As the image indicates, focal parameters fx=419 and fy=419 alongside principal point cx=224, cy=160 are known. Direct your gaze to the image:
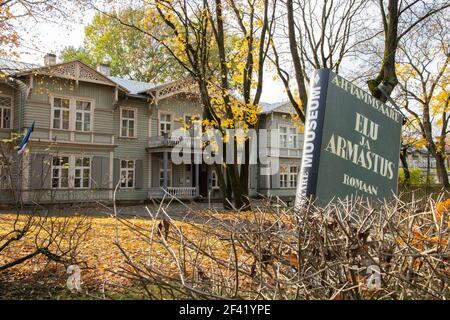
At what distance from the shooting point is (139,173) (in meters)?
28.2

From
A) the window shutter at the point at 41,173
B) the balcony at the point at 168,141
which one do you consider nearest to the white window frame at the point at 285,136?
the balcony at the point at 168,141

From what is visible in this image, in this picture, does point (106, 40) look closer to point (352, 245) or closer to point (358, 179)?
point (358, 179)

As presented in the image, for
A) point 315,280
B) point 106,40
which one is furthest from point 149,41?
point 106,40

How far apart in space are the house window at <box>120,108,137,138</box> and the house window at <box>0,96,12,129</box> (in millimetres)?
6649

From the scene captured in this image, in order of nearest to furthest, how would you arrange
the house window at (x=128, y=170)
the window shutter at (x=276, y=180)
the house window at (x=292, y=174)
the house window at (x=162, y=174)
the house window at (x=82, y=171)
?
the house window at (x=82, y=171), the house window at (x=128, y=170), the house window at (x=162, y=174), the window shutter at (x=276, y=180), the house window at (x=292, y=174)

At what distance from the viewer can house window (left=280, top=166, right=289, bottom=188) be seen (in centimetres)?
3700

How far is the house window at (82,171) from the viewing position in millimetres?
25391

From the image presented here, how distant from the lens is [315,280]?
228cm

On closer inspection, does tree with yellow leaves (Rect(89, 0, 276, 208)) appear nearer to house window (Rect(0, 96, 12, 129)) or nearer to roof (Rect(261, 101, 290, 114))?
house window (Rect(0, 96, 12, 129))

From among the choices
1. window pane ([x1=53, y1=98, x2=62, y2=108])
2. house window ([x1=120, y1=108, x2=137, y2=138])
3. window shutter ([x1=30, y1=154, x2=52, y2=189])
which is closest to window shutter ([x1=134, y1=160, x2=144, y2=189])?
house window ([x1=120, y1=108, x2=137, y2=138])

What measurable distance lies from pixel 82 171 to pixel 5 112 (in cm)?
551

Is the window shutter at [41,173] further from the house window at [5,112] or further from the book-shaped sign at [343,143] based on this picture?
the house window at [5,112]

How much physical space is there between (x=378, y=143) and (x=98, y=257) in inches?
194

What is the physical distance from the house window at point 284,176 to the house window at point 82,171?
17.3 meters
